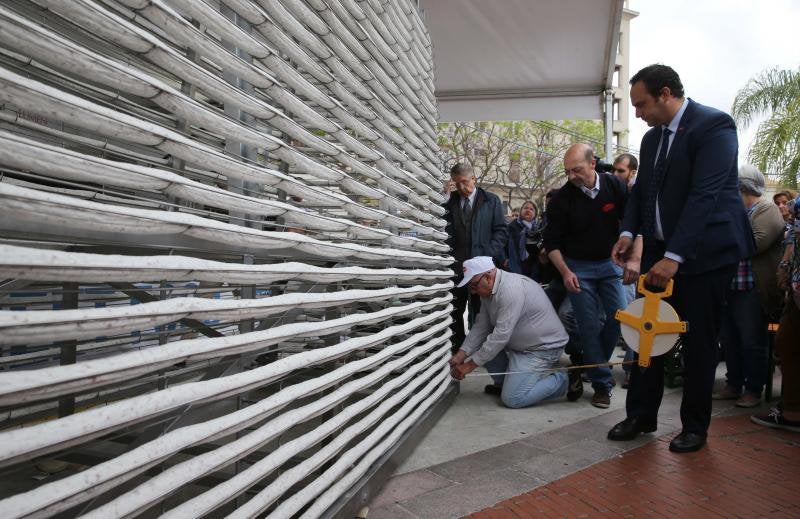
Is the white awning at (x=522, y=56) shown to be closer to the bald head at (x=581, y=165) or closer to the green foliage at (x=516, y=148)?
the bald head at (x=581, y=165)

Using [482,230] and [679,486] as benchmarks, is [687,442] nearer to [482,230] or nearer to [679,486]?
[679,486]

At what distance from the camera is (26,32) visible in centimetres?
107

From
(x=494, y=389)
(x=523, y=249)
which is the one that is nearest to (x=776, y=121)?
(x=523, y=249)

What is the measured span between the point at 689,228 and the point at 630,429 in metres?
1.32

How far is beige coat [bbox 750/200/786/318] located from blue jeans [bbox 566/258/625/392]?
3.77ft

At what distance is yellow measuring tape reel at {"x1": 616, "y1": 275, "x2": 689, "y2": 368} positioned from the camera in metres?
3.55

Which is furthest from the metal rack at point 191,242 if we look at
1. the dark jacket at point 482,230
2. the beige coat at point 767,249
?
the beige coat at point 767,249

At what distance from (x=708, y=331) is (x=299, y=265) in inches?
107

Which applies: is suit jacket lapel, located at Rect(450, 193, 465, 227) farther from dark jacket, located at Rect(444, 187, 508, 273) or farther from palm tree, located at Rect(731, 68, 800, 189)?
palm tree, located at Rect(731, 68, 800, 189)

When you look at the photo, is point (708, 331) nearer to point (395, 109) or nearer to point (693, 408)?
point (693, 408)

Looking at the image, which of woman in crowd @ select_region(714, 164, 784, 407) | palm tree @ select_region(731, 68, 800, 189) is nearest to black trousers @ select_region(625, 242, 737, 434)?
woman in crowd @ select_region(714, 164, 784, 407)

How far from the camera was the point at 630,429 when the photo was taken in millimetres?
3811

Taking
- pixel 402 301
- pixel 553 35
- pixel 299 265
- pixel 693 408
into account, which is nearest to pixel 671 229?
pixel 693 408

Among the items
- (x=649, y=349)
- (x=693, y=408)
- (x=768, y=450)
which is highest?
(x=649, y=349)
